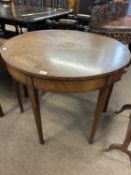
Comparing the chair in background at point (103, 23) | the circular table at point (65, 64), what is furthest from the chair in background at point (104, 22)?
the circular table at point (65, 64)

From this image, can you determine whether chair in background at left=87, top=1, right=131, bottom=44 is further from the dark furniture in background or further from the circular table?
the circular table

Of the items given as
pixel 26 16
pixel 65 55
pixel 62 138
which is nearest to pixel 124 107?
pixel 62 138

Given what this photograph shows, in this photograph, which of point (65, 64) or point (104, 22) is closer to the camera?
point (65, 64)

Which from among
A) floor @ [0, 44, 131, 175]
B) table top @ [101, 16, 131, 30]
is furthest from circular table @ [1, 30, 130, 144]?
table top @ [101, 16, 131, 30]

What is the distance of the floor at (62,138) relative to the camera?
1314 mm

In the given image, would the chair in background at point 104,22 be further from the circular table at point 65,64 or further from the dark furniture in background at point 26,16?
the circular table at point 65,64

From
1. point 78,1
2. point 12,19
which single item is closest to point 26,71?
point 12,19

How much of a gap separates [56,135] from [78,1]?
82.7 inches

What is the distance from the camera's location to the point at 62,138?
1.54 meters

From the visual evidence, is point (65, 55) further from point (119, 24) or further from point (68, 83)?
point (119, 24)

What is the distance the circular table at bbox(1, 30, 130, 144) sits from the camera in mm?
1019

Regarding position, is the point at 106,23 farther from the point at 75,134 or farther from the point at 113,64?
the point at 75,134

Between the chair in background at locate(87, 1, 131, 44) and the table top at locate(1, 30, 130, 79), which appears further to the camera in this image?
the chair in background at locate(87, 1, 131, 44)

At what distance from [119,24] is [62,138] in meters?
1.44
